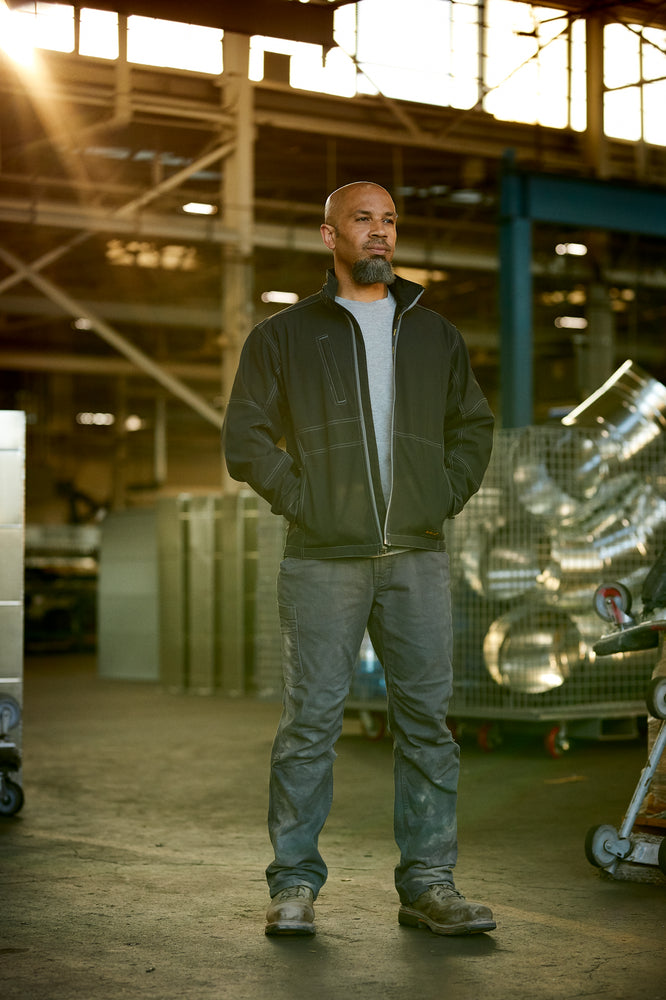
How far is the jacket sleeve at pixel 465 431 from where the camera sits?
155 inches

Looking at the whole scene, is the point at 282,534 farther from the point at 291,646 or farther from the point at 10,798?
the point at 291,646

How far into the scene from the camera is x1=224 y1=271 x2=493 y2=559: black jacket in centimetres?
375

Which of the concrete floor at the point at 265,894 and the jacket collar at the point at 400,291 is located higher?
the jacket collar at the point at 400,291

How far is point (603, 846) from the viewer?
14.5 feet

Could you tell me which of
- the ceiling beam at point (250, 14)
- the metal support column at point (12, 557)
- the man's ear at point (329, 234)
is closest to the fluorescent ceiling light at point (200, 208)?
the ceiling beam at point (250, 14)

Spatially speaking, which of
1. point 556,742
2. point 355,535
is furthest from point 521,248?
point 355,535

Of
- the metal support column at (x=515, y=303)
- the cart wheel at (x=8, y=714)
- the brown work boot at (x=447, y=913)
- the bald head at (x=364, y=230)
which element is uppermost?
the metal support column at (x=515, y=303)

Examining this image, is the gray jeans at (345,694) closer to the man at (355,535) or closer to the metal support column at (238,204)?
the man at (355,535)

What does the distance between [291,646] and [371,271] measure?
3.64 ft

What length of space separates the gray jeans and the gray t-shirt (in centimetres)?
29

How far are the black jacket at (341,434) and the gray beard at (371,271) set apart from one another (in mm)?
102

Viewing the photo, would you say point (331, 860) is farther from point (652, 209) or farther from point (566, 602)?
point (652, 209)

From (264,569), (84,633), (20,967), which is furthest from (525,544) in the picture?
(84,633)

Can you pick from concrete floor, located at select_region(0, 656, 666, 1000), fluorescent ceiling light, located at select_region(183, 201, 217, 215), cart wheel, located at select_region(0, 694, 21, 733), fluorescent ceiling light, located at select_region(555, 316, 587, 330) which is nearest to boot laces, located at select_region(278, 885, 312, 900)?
concrete floor, located at select_region(0, 656, 666, 1000)
